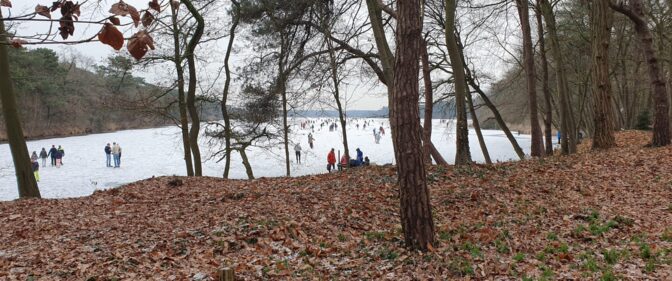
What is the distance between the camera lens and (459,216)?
6.49 m

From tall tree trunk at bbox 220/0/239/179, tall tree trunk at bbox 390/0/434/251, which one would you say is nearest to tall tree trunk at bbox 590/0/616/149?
tall tree trunk at bbox 390/0/434/251

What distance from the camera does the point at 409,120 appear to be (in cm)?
471

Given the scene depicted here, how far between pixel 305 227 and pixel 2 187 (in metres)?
21.2

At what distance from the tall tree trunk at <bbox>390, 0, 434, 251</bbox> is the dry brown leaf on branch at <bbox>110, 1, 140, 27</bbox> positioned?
12.0 ft

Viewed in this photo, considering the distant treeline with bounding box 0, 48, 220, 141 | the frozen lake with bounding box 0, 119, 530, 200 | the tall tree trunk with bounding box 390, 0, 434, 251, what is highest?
the distant treeline with bounding box 0, 48, 220, 141

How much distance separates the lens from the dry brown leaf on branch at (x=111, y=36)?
1.22 m

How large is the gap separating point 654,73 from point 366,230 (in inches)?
352

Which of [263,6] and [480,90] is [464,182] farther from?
[480,90]

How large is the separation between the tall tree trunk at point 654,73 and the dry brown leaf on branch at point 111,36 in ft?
38.1

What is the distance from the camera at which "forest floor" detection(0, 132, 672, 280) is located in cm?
451

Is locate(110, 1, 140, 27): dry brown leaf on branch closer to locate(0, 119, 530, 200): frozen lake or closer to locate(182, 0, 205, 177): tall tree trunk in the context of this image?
locate(182, 0, 205, 177): tall tree trunk

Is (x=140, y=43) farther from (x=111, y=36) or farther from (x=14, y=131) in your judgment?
(x=14, y=131)

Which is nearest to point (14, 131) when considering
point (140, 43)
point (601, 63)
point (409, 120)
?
point (409, 120)

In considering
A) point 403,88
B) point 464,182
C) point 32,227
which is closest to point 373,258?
point 403,88
